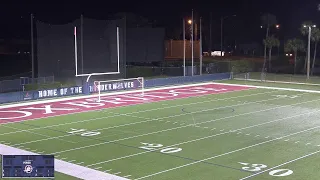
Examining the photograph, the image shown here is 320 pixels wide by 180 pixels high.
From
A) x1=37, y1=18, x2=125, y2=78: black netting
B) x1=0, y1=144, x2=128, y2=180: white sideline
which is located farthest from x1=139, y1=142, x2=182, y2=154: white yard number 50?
x1=37, y1=18, x2=125, y2=78: black netting

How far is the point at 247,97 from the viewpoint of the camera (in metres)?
31.4

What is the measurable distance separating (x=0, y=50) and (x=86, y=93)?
1457 inches

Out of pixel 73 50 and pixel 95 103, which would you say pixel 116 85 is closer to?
pixel 73 50

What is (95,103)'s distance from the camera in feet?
92.8

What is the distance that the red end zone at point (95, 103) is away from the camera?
24.3m

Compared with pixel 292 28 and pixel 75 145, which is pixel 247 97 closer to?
pixel 75 145

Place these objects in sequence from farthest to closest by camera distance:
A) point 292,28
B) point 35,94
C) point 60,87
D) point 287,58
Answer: point 292,28 → point 287,58 → point 60,87 → point 35,94

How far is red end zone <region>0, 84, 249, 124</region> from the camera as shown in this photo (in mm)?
24328

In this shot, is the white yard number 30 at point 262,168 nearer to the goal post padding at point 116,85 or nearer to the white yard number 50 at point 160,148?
the white yard number 50 at point 160,148

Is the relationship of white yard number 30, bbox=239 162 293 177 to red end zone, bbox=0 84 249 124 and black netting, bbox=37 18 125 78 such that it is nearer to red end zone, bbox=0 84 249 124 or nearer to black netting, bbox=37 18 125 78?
red end zone, bbox=0 84 249 124

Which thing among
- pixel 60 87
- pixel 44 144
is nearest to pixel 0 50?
pixel 60 87

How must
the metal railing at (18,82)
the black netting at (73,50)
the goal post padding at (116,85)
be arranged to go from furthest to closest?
the black netting at (73,50)
the goal post padding at (116,85)
the metal railing at (18,82)

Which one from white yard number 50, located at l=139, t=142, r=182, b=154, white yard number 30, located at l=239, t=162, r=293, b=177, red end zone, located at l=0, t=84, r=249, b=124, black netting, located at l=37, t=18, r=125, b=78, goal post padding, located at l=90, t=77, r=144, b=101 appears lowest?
white yard number 30, located at l=239, t=162, r=293, b=177

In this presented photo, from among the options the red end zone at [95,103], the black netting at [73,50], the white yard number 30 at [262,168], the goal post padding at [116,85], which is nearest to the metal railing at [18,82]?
the black netting at [73,50]
